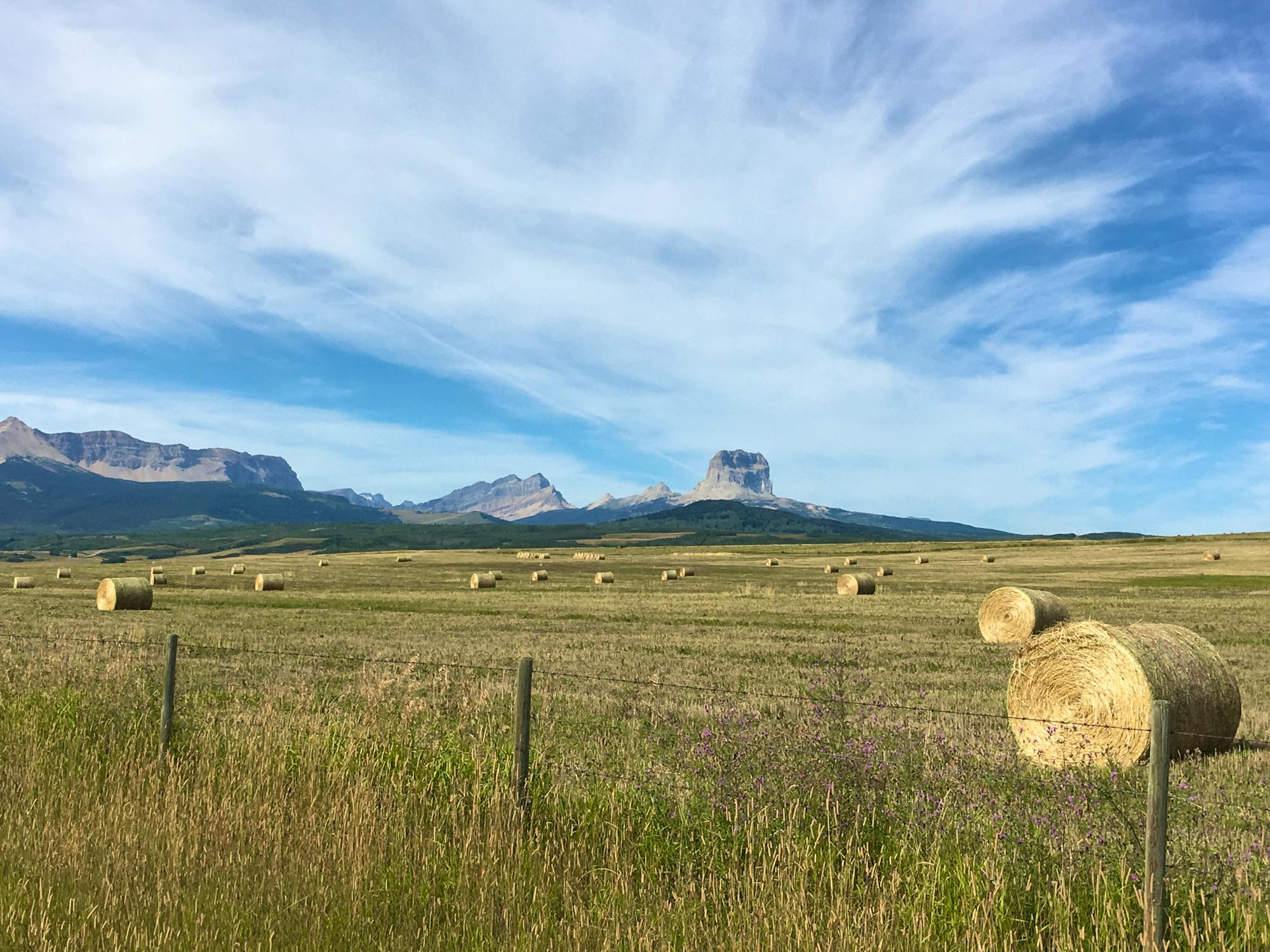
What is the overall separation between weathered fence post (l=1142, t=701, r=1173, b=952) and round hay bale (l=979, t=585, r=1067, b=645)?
2363 centimetres

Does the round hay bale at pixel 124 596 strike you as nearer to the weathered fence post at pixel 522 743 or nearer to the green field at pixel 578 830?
the green field at pixel 578 830

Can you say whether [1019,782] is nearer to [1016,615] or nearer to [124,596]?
[1016,615]

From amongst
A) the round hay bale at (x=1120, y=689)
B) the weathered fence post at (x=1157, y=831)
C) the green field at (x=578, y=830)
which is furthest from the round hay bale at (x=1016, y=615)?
the weathered fence post at (x=1157, y=831)

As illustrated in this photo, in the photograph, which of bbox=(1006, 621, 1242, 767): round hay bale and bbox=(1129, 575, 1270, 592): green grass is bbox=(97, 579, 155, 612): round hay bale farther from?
bbox=(1129, 575, 1270, 592): green grass

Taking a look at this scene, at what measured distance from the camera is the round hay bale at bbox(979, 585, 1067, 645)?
2867 cm

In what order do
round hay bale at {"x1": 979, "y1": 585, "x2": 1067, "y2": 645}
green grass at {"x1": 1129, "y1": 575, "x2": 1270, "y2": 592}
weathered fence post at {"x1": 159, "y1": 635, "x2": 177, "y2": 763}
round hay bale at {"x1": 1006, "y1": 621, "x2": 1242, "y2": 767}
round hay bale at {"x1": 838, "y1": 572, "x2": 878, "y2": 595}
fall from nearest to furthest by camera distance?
weathered fence post at {"x1": 159, "y1": 635, "x2": 177, "y2": 763} → round hay bale at {"x1": 1006, "y1": 621, "x2": 1242, "y2": 767} → round hay bale at {"x1": 979, "y1": 585, "x2": 1067, "y2": 645} → round hay bale at {"x1": 838, "y1": 572, "x2": 878, "y2": 595} → green grass at {"x1": 1129, "y1": 575, "x2": 1270, "y2": 592}

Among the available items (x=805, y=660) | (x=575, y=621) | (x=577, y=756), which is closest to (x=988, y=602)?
(x=805, y=660)

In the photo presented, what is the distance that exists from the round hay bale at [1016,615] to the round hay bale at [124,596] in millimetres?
32345

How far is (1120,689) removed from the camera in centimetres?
1409

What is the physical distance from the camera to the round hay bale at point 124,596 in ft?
127

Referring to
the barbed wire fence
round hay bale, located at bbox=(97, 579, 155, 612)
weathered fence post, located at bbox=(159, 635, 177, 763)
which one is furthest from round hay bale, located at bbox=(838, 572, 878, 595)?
weathered fence post, located at bbox=(159, 635, 177, 763)

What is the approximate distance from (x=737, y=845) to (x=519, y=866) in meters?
1.57

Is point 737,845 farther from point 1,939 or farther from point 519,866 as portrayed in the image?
point 1,939

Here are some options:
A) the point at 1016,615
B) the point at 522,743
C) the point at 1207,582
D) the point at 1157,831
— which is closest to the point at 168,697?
the point at 522,743
